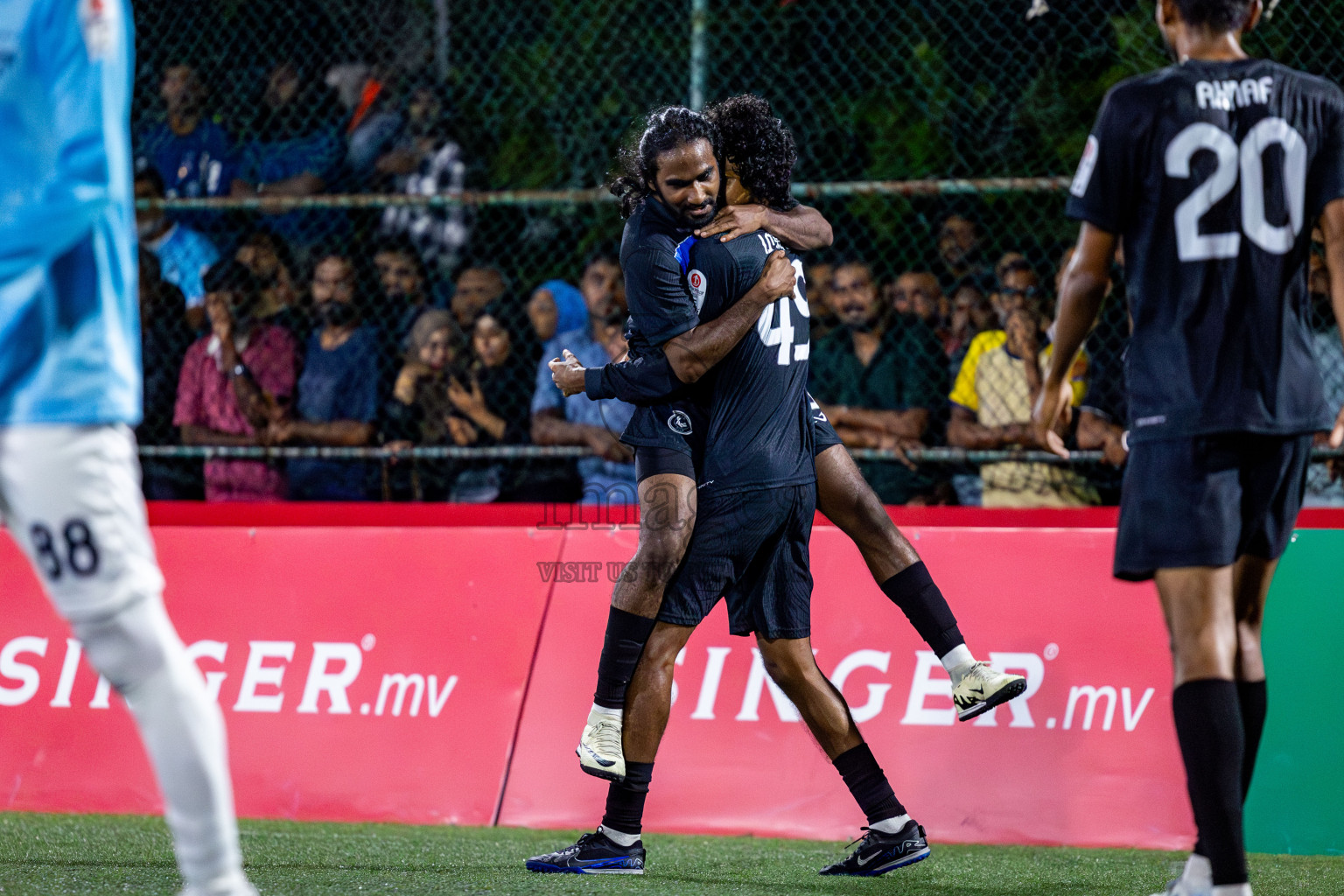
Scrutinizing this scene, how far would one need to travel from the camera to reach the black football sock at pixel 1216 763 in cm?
266

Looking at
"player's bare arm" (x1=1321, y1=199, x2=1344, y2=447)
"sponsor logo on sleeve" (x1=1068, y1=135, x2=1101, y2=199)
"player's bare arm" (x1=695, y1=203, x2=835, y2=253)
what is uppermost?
"sponsor logo on sleeve" (x1=1068, y1=135, x2=1101, y2=199)

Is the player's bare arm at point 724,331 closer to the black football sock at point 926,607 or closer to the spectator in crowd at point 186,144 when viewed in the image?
the black football sock at point 926,607

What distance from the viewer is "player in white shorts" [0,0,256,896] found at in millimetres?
2148

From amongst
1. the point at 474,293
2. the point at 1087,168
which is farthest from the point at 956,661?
the point at 474,293

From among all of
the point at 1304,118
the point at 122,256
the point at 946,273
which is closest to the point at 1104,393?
the point at 946,273

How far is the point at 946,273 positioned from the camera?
6.66 m

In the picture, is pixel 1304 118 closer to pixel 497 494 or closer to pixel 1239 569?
pixel 1239 569

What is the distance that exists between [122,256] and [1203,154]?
1916 millimetres

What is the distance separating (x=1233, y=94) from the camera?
8.93 feet

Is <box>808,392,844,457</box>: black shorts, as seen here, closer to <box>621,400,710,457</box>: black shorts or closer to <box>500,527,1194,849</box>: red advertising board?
<box>621,400,710,457</box>: black shorts

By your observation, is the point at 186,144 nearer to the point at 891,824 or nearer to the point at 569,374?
the point at 569,374

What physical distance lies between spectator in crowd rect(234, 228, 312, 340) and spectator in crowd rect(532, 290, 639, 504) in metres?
1.35

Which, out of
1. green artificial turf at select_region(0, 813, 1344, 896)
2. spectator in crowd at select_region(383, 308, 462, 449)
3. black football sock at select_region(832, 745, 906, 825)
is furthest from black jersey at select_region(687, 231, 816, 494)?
spectator in crowd at select_region(383, 308, 462, 449)

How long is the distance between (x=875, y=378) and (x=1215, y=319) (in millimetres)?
3653
